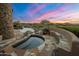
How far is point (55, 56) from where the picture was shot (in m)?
2.30

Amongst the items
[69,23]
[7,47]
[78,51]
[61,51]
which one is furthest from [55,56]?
[7,47]

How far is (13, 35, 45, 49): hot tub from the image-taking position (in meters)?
2.32

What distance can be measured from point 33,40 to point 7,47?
31 cm

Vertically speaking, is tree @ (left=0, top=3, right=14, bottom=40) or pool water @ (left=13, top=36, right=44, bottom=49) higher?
tree @ (left=0, top=3, right=14, bottom=40)

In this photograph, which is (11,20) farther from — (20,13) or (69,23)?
(69,23)

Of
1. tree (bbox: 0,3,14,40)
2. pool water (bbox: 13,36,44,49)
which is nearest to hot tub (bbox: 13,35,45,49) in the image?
pool water (bbox: 13,36,44,49)

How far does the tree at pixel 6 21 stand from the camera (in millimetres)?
2320

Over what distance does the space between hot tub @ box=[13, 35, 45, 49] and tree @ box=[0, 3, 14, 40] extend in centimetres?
14

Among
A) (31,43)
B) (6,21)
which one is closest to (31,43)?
(31,43)

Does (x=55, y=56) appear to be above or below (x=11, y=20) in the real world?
below

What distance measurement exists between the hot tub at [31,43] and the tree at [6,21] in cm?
14

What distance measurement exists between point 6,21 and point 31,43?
0.39 m

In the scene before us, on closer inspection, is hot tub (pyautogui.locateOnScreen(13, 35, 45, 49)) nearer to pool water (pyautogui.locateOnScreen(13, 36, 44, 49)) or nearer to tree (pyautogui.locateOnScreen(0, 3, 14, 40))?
pool water (pyautogui.locateOnScreen(13, 36, 44, 49))

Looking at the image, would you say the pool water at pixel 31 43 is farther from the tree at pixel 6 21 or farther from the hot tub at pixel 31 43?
the tree at pixel 6 21
